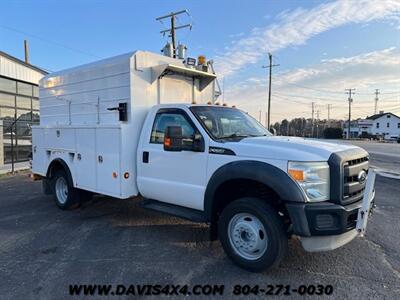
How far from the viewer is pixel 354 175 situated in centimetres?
395

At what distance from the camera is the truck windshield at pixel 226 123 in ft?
15.6

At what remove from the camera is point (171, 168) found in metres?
4.94

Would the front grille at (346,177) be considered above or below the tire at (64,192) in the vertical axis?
above

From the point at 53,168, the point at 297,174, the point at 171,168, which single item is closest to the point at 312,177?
the point at 297,174

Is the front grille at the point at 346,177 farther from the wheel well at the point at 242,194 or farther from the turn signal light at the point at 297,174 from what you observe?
the wheel well at the point at 242,194

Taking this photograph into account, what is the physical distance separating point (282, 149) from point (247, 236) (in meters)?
1.17

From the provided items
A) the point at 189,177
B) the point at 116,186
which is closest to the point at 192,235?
the point at 189,177

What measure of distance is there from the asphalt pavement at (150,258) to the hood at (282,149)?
4.68ft

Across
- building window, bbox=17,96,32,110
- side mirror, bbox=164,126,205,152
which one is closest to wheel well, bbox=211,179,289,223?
side mirror, bbox=164,126,205,152

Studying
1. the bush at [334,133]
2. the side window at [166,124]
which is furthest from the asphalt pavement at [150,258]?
the bush at [334,133]

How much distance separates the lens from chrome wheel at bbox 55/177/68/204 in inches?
274

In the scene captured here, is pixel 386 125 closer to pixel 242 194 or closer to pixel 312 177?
pixel 242 194

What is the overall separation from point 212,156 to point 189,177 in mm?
536

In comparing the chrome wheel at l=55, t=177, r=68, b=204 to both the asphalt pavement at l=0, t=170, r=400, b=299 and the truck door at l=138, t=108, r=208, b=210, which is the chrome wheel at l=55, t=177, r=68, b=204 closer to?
the asphalt pavement at l=0, t=170, r=400, b=299
